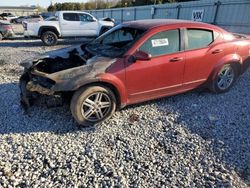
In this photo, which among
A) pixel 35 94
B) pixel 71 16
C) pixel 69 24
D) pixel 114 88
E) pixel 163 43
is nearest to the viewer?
pixel 114 88

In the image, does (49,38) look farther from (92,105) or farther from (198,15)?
(92,105)

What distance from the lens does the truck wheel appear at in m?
12.6

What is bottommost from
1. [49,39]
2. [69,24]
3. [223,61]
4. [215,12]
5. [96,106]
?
[49,39]

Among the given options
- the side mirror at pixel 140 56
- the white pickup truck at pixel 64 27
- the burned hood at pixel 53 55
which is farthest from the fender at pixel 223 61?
the white pickup truck at pixel 64 27

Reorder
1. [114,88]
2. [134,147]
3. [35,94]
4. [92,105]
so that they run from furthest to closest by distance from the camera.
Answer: [35,94], [114,88], [92,105], [134,147]

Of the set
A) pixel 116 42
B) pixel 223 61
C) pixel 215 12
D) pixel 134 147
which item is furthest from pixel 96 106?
pixel 215 12

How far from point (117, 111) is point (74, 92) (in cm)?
104

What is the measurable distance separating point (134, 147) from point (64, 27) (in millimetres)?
10900

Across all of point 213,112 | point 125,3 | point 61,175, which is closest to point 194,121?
point 213,112

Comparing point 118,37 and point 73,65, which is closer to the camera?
point 73,65

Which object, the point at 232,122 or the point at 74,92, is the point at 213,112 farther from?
the point at 74,92

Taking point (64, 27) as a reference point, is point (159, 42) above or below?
above

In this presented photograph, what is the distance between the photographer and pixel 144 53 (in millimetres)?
3973

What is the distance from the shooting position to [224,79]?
5277mm
